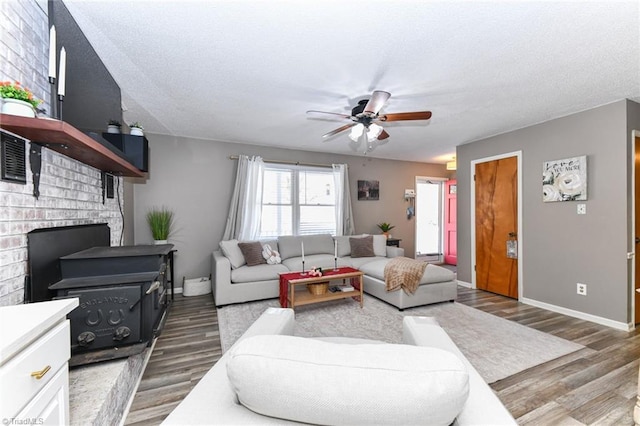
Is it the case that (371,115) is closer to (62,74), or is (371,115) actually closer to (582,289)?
(62,74)

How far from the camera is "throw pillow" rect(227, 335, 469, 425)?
63 centimetres

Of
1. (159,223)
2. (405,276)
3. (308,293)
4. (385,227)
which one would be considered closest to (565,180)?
(405,276)

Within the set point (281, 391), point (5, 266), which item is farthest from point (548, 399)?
point (5, 266)

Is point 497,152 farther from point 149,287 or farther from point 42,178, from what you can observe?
point 42,178

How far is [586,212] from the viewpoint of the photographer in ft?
10.1

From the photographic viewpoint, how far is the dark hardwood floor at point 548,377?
166 centimetres

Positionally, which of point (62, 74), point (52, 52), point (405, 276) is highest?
point (52, 52)

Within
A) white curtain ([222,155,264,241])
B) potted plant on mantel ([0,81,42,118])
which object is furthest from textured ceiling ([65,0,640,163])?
white curtain ([222,155,264,241])

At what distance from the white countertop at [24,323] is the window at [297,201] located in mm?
3651

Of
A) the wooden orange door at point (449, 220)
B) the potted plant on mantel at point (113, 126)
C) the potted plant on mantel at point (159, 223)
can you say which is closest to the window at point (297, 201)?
the potted plant on mantel at point (159, 223)

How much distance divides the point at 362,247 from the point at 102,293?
145 inches

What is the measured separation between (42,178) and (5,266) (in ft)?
1.87

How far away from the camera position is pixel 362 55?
1994 millimetres

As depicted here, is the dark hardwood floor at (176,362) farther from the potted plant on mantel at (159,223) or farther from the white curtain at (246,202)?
the white curtain at (246,202)
